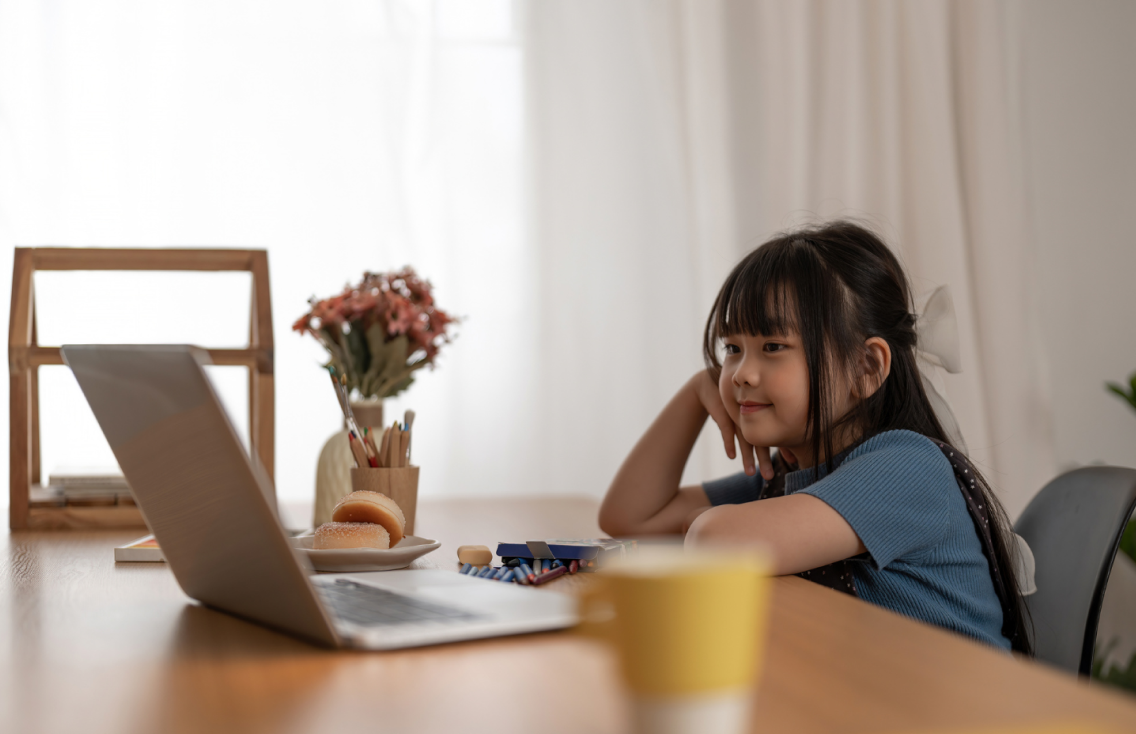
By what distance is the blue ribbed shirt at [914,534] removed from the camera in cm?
91

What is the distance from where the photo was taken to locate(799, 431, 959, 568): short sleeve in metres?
0.91

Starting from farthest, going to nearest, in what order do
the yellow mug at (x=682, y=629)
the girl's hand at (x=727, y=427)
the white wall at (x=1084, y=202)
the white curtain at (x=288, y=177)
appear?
the white wall at (x=1084, y=202) → the white curtain at (x=288, y=177) → the girl's hand at (x=727, y=427) → the yellow mug at (x=682, y=629)

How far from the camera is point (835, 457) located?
1.15 meters

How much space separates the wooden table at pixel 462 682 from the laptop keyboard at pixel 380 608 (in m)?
0.04

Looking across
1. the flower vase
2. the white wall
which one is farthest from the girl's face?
the white wall

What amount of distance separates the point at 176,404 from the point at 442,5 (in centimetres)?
210

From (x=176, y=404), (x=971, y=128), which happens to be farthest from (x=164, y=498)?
(x=971, y=128)

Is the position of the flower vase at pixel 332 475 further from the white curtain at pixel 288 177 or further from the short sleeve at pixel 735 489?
the white curtain at pixel 288 177

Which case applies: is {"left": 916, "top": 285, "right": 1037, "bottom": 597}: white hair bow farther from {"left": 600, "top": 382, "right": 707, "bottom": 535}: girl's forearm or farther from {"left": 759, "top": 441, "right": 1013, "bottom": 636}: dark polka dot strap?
{"left": 600, "top": 382, "right": 707, "bottom": 535}: girl's forearm

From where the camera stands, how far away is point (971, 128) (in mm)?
2330

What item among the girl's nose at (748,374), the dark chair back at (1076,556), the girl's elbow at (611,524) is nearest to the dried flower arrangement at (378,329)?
the girl's elbow at (611,524)

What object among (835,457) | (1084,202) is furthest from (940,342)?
(1084,202)

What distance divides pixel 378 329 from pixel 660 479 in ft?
1.51

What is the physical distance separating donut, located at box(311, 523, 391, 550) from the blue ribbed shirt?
41cm
